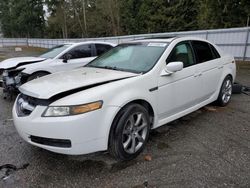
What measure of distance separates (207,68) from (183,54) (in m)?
0.67

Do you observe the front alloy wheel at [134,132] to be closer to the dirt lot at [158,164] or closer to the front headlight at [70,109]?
the dirt lot at [158,164]

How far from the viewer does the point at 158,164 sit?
2805 mm

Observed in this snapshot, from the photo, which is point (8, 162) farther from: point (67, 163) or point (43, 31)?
point (43, 31)

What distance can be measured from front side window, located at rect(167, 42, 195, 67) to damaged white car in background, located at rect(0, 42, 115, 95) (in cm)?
369

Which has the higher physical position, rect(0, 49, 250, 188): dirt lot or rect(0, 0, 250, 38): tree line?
rect(0, 0, 250, 38): tree line

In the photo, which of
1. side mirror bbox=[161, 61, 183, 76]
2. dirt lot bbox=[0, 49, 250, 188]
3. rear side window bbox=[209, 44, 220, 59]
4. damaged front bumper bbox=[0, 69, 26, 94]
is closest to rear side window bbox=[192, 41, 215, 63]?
rear side window bbox=[209, 44, 220, 59]

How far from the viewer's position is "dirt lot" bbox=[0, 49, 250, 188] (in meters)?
2.48

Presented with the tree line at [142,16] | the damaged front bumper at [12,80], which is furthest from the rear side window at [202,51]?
the tree line at [142,16]

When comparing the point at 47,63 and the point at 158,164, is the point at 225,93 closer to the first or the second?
the point at 158,164

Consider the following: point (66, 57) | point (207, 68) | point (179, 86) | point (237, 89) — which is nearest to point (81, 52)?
point (66, 57)


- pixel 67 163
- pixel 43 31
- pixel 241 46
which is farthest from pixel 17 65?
pixel 43 31

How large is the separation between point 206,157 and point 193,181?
586mm

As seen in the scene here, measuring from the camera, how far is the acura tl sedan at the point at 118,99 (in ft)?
8.04

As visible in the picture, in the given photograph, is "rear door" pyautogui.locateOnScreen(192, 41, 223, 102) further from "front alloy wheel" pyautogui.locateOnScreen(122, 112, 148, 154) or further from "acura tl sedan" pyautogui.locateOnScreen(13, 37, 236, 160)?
"front alloy wheel" pyautogui.locateOnScreen(122, 112, 148, 154)
